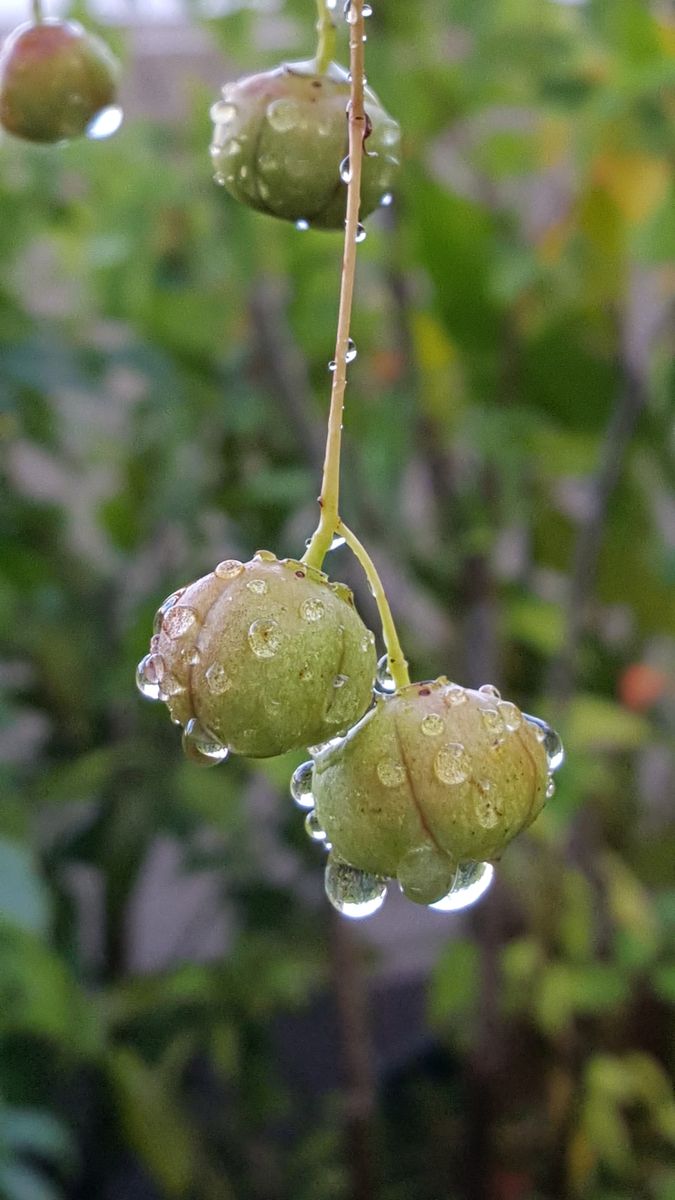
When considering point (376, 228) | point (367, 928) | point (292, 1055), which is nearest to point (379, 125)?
point (376, 228)

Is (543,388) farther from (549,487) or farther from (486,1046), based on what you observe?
(486,1046)

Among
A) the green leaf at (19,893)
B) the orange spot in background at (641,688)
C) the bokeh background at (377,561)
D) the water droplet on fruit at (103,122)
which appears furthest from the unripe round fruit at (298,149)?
the orange spot in background at (641,688)

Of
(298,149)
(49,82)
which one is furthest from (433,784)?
(49,82)

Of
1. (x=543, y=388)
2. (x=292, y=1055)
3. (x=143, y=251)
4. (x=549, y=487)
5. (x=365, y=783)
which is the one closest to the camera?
(x=365, y=783)

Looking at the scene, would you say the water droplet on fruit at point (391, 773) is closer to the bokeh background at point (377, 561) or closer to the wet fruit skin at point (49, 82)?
the wet fruit skin at point (49, 82)

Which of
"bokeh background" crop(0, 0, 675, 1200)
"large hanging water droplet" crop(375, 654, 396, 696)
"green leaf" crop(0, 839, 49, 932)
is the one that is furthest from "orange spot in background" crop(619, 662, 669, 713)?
"large hanging water droplet" crop(375, 654, 396, 696)

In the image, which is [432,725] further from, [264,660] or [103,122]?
[103,122]
